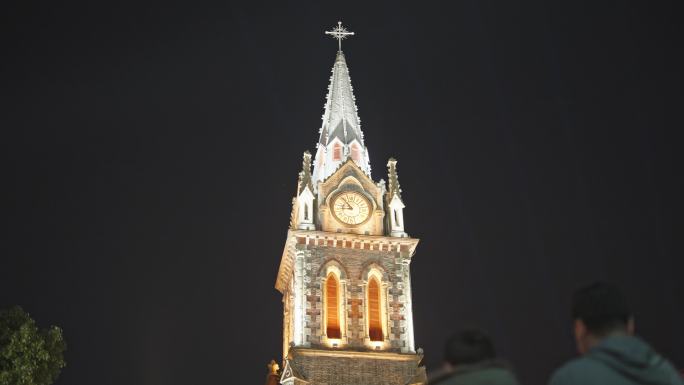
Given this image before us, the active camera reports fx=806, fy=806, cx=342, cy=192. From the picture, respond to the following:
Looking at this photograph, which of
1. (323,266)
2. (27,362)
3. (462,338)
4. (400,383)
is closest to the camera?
(462,338)

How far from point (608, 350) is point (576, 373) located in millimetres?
274

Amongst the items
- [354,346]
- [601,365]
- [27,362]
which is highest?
[354,346]

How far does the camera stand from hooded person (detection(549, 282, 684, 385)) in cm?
455

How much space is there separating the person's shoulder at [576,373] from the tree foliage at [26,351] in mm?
26376

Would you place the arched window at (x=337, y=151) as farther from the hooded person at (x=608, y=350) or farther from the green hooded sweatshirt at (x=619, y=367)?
the green hooded sweatshirt at (x=619, y=367)

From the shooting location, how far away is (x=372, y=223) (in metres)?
42.3

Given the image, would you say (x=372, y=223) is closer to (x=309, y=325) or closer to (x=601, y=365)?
(x=309, y=325)

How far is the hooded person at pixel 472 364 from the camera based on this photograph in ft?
17.0

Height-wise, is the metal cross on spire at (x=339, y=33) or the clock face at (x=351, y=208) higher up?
the metal cross on spire at (x=339, y=33)

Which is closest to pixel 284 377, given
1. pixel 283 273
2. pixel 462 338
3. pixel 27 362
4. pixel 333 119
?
pixel 283 273

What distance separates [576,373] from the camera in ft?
14.8

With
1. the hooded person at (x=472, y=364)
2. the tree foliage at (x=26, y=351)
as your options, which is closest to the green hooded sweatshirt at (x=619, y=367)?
the hooded person at (x=472, y=364)

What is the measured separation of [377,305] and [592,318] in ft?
117

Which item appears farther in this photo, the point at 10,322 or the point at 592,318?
the point at 10,322
